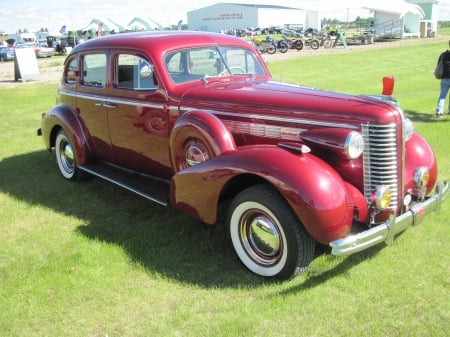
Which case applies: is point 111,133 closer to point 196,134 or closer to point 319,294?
point 196,134

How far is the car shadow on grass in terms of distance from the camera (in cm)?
365

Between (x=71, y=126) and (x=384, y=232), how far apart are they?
163 inches

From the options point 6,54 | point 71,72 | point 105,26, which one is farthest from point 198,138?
point 105,26

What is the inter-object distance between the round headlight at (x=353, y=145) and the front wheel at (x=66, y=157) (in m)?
3.88

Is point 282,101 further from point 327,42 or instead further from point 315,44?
point 327,42

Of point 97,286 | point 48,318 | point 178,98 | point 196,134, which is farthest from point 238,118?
point 48,318

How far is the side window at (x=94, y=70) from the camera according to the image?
5.26 meters

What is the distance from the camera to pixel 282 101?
3756 mm

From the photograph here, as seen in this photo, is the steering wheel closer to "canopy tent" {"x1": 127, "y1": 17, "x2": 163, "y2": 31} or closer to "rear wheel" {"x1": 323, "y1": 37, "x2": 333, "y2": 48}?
"rear wheel" {"x1": 323, "y1": 37, "x2": 333, "y2": 48}

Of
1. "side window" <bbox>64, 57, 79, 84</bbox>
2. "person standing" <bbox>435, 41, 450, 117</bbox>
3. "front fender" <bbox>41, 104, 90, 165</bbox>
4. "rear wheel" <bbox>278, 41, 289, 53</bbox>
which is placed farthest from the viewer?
"rear wheel" <bbox>278, 41, 289, 53</bbox>

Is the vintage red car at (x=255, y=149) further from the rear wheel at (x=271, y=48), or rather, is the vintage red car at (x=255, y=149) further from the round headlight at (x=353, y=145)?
the rear wheel at (x=271, y=48)

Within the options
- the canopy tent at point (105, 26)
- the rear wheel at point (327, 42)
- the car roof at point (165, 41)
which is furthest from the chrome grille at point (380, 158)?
the canopy tent at point (105, 26)

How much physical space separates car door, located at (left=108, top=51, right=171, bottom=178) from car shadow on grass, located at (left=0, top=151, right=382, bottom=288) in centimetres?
51

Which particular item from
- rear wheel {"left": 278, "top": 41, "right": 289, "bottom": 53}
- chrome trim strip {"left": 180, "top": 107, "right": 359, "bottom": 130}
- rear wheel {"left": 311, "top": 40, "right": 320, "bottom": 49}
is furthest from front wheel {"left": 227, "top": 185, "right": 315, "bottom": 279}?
rear wheel {"left": 311, "top": 40, "right": 320, "bottom": 49}
